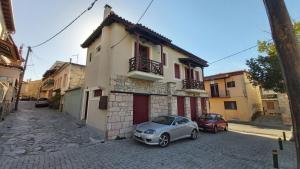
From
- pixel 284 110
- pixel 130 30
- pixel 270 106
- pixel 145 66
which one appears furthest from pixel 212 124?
pixel 270 106

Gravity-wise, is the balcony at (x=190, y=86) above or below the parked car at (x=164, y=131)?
above

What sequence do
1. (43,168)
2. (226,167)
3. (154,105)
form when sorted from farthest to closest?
(154,105)
(226,167)
(43,168)

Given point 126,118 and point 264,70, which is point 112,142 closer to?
point 126,118

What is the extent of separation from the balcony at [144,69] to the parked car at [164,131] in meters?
2.90

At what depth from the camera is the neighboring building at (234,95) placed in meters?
21.3

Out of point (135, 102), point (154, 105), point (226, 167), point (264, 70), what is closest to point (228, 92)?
point (264, 70)

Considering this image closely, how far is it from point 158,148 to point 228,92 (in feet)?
65.3

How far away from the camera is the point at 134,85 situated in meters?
9.73

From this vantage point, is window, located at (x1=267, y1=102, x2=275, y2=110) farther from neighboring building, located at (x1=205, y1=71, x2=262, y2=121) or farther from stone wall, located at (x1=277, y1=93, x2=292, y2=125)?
stone wall, located at (x1=277, y1=93, x2=292, y2=125)

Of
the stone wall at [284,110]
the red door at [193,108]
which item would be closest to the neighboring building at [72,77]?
the red door at [193,108]

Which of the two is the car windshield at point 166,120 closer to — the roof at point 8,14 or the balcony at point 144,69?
the balcony at point 144,69

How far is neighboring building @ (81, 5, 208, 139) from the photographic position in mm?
8672

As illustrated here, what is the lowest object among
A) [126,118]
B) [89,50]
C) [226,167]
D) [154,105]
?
[226,167]

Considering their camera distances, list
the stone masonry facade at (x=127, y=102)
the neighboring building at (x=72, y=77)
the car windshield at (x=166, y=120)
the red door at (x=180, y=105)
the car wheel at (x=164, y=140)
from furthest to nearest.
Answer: the neighboring building at (x=72, y=77), the red door at (x=180, y=105), the stone masonry facade at (x=127, y=102), the car windshield at (x=166, y=120), the car wheel at (x=164, y=140)
